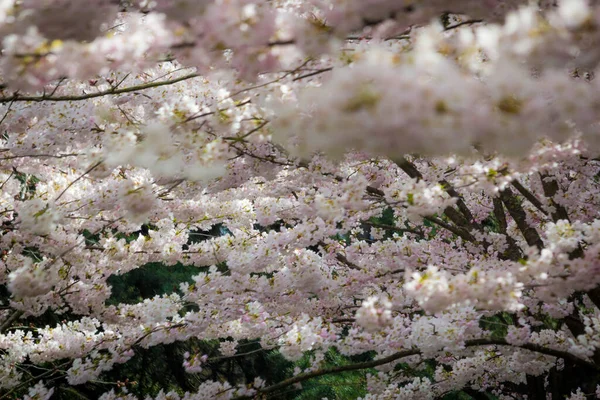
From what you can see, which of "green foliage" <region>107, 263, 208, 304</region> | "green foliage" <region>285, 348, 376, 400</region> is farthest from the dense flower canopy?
"green foliage" <region>285, 348, 376, 400</region>

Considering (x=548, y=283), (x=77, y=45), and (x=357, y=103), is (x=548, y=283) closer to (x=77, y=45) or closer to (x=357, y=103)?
(x=357, y=103)

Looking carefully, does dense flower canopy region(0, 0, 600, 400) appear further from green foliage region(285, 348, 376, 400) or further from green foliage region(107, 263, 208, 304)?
green foliage region(285, 348, 376, 400)

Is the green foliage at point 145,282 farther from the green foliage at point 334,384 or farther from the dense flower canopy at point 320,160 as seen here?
the green foliage at point 334,384

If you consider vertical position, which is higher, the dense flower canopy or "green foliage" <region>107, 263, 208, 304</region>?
the dense flower canopy

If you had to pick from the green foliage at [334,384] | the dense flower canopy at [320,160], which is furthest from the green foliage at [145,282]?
the green foliage at [334,384]

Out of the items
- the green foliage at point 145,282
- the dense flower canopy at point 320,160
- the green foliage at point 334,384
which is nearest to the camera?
the dense flower canopy at point 320,160

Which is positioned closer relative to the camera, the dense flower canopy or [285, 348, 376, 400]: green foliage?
the dense flower canopy

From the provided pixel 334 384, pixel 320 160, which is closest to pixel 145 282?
pixel 334 384

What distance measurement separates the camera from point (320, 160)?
4.14m

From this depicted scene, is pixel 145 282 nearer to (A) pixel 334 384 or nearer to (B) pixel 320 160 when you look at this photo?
(A) pixel 334 384

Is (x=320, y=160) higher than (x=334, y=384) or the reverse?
higher

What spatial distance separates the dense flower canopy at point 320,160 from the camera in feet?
4.49

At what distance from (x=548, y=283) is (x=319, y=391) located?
7.29 metres

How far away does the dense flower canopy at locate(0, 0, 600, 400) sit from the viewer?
1.37 meters
